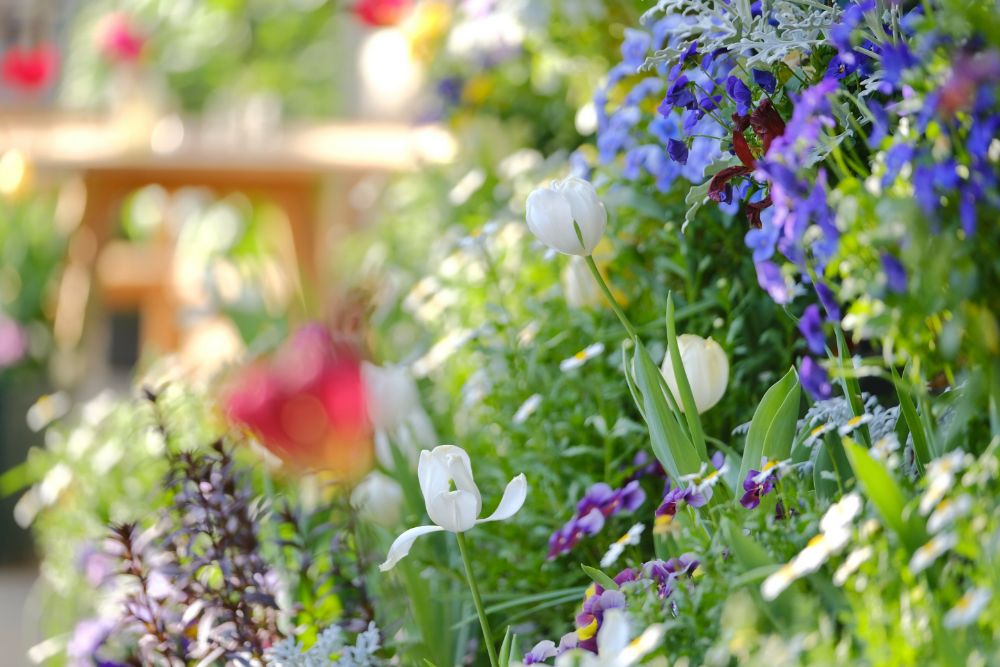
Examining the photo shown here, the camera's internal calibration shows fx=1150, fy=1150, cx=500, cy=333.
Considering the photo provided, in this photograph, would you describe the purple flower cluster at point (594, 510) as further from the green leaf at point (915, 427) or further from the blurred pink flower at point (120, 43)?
the blurred pink flower at point (120, 43)

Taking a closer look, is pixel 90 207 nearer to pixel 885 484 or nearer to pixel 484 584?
pixel 484 584

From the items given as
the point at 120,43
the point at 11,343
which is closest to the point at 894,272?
the point at 120,43

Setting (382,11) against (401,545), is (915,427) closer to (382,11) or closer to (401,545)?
(401,545)

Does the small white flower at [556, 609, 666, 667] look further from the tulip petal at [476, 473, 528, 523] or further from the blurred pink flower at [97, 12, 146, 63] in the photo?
the blurred pink flower at [97, 12, 146, 63]

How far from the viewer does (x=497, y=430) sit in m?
1.29

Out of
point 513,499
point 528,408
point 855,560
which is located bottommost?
point 528,408

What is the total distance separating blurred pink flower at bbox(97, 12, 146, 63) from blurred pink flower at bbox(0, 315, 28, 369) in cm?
101

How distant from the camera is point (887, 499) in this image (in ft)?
1.88

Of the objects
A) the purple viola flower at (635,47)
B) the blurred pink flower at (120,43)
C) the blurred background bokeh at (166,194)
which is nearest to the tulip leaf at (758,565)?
the purple viola flower at (635,47)

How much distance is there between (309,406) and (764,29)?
39 centimetres

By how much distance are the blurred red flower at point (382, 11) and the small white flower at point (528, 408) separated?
5.32 feet

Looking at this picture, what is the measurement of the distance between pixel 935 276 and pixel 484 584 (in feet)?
2.10

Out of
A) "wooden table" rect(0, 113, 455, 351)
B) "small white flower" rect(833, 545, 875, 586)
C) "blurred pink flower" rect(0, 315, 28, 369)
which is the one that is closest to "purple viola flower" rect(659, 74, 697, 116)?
"small white flower" rect(833, 545, 875, 586)

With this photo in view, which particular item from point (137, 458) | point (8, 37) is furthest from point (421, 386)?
point (8, 37)
